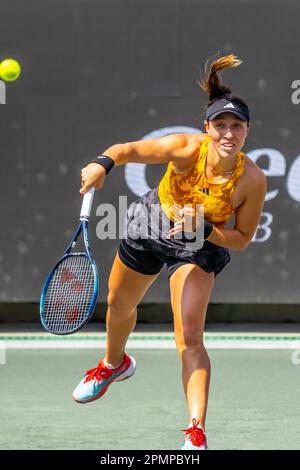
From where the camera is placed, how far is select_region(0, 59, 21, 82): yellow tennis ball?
7.56 m

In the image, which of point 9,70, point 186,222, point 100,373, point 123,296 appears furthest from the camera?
point 9,70

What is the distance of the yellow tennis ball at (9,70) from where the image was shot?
756cm

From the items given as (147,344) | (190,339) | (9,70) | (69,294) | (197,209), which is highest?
(9,70)

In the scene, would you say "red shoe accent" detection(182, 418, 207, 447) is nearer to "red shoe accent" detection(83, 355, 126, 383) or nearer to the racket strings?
the racket strings

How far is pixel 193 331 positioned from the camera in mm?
4539

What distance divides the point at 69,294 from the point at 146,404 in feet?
3.30

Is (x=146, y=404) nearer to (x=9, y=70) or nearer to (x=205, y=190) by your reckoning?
(x=205, y=190)

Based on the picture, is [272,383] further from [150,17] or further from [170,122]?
[150,17]

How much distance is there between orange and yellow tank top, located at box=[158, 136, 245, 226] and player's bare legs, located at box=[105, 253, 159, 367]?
378 millimetres

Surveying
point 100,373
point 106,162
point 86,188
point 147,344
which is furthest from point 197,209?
point 147,344

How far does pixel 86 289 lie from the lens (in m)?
4.76

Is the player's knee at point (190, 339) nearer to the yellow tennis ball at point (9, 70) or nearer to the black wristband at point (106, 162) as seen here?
the black wristband at point (106, 162)

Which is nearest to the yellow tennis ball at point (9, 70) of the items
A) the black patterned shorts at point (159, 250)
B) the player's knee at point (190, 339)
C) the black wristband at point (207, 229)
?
the black patterned shorts at point (159, 250)

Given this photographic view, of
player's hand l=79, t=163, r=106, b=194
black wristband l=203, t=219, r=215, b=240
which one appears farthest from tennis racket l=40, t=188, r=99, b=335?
black wristband l=203, t=219, r=215, b=240
